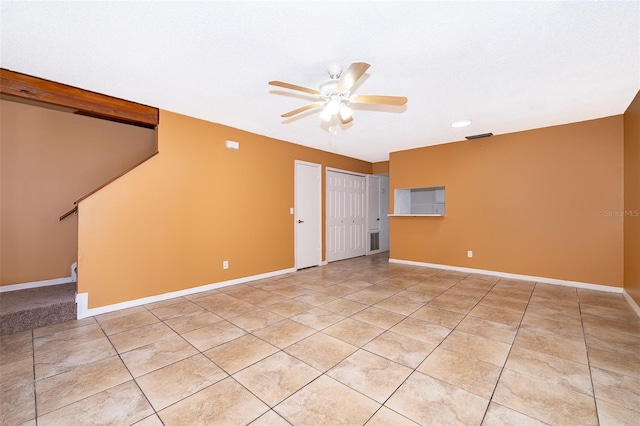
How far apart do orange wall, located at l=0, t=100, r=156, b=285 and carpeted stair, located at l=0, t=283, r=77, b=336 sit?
1.70ft

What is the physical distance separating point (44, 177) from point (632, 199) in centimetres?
767

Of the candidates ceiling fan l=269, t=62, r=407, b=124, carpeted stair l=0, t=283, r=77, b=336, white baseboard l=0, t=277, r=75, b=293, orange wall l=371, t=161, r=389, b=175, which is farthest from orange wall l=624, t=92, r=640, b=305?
white baseboard l=0, t=277, r=75, b=293

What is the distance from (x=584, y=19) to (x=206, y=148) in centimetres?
414

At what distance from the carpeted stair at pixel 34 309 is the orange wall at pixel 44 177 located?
52 centimetres

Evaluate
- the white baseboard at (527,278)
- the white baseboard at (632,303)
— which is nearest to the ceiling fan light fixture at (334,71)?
the white baseboard at (632,303)

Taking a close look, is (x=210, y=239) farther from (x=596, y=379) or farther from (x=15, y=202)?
(x=596, y=379)

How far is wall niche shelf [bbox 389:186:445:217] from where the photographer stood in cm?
592

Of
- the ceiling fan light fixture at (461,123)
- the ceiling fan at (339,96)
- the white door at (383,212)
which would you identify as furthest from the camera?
the white door at (383,212)

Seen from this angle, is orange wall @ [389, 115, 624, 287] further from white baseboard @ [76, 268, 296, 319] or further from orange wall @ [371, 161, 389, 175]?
white baseboard @ [76, 268, 296, 319]

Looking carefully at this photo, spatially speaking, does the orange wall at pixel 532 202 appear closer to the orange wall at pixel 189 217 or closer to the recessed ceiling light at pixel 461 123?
the recessed ceiling light at pixel 461 123

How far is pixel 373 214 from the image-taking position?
Answer: 23.4 ft

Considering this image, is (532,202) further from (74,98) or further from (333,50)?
(74,98)

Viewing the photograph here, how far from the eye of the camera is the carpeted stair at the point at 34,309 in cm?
252

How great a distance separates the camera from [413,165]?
5582 mm
